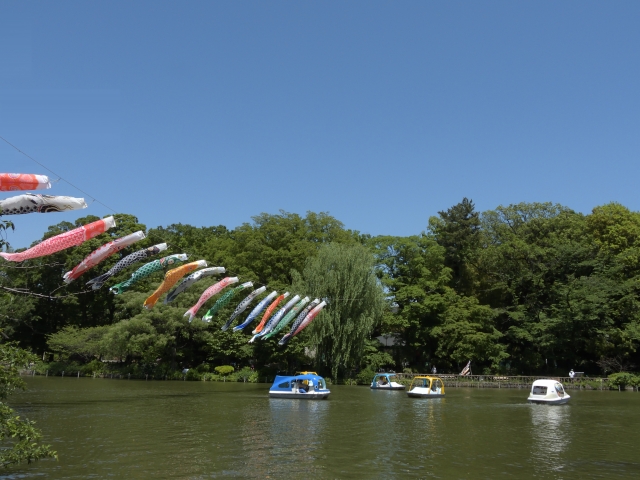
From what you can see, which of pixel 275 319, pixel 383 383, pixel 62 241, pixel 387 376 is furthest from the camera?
pixel 383 383

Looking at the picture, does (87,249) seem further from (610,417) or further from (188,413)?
(610,417)

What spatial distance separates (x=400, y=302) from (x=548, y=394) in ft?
74.9

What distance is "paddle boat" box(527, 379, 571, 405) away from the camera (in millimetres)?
34469

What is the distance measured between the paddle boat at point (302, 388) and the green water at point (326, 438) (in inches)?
48.3

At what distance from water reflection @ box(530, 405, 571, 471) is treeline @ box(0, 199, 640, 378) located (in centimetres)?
1862

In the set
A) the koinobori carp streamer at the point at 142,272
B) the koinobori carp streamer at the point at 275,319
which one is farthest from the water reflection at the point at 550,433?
the koinobori carp streamer at the point at 142,272

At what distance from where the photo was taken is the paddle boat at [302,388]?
35.1m

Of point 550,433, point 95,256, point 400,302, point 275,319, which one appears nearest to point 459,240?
point 400,302

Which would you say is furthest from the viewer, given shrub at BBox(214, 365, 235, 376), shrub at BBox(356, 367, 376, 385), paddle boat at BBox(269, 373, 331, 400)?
shrub at BBox(214, 365, 235, 376)

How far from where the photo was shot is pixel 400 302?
5669cm

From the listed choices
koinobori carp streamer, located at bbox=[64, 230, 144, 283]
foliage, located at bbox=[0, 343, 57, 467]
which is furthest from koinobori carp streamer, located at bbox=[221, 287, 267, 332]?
foliage, located at bbox=[0, 343, 57, 467]

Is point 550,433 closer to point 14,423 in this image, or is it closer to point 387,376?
point 14,423

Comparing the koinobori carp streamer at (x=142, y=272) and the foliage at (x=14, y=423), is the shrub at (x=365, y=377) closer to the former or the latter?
the koinobori carp streamer at (x=142, y=272)

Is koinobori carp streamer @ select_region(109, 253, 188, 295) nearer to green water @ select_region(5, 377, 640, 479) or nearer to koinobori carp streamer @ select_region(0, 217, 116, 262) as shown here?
koinobori carp streamer @ select_region(0, 217, 116, 262)
